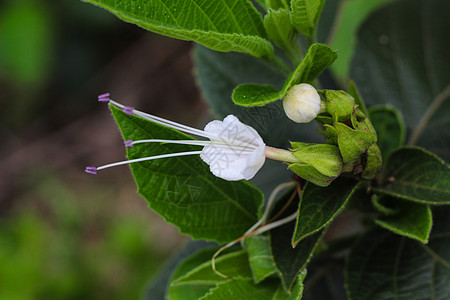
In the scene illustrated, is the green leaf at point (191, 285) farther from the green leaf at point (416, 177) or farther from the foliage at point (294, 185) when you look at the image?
the green leaf at point (416, 177)

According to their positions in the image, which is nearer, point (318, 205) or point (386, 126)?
point (318, 205)

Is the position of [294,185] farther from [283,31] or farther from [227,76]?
[227,76]

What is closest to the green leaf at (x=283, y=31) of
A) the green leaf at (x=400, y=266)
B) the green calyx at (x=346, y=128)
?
the green calyx at (x=346, y=128)

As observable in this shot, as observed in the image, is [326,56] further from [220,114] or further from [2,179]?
[2,179]

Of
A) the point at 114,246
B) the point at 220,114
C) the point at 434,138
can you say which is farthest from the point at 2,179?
the point at 434,138

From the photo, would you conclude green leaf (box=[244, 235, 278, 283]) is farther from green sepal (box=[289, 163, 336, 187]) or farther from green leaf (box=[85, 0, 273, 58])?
green leaf (box=[85, 0, 273, 58])

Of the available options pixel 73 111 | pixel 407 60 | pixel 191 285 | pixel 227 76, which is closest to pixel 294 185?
pixel 191 285
